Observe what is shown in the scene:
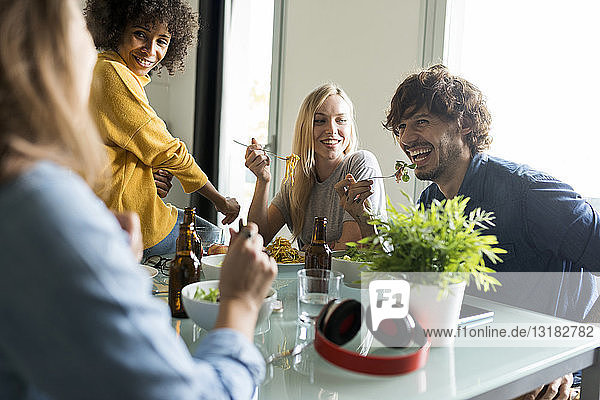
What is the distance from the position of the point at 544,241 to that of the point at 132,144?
4.87 ft

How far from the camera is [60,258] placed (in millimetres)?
497

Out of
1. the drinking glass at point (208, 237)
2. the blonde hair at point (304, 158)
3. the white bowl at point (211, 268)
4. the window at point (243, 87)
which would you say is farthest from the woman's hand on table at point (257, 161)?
the window at point (243, 87)

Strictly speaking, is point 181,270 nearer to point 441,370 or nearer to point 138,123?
point 441,370

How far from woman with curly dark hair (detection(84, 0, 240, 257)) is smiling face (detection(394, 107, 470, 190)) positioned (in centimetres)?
92

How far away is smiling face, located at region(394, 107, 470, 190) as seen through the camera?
185 centimetres

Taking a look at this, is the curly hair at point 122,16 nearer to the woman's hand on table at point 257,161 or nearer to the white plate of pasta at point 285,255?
the woman's hand on table at point 257,161

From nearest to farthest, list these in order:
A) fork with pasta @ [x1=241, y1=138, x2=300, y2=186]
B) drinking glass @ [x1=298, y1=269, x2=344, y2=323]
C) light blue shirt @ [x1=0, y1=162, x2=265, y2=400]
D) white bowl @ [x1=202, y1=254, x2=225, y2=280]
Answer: light blue shirt @ [x1=0, y1=162, x2=265, y2=400] → drinking glass @ [x1=298, y1=269, x2=344, y2=323] → white bowl @ [x1=202, y1=254, x2=225, y2=280] → fork with pasta @ [x1=241, y1=138, x2=300, y2=186]

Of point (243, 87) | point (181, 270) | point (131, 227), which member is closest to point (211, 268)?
point (181, 270)

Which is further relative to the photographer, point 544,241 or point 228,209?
point 228,209

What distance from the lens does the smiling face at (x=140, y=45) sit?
7.60 ft

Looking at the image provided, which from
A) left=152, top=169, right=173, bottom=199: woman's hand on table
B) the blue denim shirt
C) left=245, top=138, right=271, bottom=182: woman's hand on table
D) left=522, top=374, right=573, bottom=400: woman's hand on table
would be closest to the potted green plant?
left=522, top=374, right=573, bottom=400: woman's hand on table

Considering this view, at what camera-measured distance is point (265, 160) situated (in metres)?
2.32

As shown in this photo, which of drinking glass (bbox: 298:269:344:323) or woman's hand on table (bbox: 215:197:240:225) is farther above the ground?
drinking glass (bbox: 298:269:344:323)

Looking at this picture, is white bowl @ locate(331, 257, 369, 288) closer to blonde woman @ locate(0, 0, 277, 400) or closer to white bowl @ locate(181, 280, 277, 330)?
white bowl @ locate(181, 280, 277, 330)
